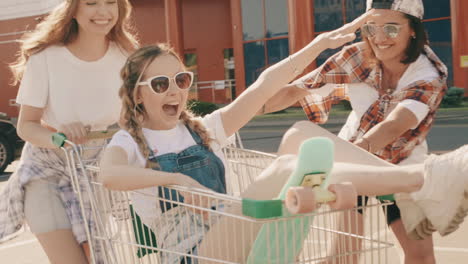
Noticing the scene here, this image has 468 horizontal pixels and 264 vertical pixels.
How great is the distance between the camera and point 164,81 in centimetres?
310

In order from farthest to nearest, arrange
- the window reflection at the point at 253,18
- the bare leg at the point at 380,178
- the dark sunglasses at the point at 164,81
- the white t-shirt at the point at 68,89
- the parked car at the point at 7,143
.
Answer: the window reflection at the point at 253,18 < the parked car at the point at 7,143 < the white t-shirt at the point at 68,89 < the dark sunglasses at the point at 164,81 < the bare leg at the point at 380,178

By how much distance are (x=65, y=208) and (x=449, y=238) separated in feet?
11.8

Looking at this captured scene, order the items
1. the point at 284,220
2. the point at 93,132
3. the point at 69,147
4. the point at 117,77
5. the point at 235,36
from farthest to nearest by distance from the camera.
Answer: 1. the point at 235,36
2. the point at 117,77
3. the point at 93,132
4. the point at 69,147
5. the point at 284,220

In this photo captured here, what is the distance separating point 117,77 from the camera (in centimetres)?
376

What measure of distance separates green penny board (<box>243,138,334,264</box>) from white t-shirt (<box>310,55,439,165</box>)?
3.67ft

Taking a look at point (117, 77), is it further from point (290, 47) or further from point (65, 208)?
point (290, 47)

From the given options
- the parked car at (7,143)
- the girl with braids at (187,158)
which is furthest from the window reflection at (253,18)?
the girl with braids at (187,158)

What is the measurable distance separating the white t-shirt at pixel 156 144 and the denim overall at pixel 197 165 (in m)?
0.04

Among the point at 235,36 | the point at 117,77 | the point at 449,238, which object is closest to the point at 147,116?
the point at 117,77

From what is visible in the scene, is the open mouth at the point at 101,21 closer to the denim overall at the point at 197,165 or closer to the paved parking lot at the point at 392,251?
the denim overall at the point at 197,165

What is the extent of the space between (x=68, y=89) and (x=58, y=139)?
0.46 metres

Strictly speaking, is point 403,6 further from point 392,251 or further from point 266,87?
point 392,251

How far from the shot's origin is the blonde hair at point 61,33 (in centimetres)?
364

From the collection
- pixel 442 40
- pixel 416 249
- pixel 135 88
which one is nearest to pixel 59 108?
pixel 135 88
